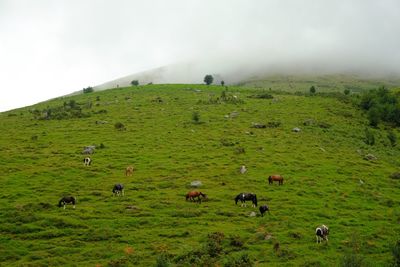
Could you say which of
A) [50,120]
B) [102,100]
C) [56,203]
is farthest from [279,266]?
[102,100]

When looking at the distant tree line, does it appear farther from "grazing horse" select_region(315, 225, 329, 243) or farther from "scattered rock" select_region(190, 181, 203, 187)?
"grazing horse" select_region(315, 225, 329, 243)

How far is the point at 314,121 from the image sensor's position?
80188 millimetres

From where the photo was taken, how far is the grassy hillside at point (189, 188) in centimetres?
3266

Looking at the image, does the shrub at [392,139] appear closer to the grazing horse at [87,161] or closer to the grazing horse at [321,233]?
the grazing horse at [321,233]

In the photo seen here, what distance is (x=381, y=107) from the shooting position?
300ft

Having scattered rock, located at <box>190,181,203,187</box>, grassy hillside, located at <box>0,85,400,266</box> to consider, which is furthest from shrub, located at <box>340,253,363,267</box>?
scattered rock, located at <box>190,181,203,187</box>

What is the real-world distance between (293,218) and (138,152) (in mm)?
28416

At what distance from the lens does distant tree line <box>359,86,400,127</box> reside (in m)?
86.5

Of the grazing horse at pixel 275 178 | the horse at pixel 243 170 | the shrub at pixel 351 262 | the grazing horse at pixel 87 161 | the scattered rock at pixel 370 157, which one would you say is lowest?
the scattered rock at pixel 370 157

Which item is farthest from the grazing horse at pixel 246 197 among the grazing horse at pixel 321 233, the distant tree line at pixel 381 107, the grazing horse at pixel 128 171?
the distant tree line at pixel 381 107

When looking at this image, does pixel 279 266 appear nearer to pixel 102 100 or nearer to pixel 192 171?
pixel 192 171

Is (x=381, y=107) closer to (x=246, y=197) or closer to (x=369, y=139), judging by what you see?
(x=369, y=139)

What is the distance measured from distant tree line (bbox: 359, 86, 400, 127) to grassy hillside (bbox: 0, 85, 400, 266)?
3.12 metres

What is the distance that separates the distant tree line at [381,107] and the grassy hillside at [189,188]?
312cm
